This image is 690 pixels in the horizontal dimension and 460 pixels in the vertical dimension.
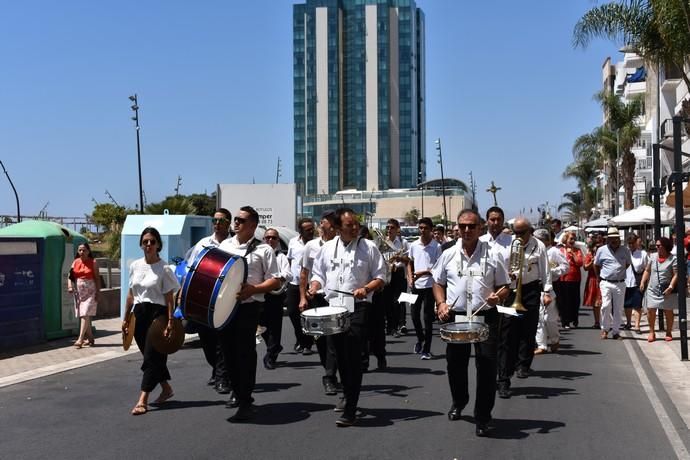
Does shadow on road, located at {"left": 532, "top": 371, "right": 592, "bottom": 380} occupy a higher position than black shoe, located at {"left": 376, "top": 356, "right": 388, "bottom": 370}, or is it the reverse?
black shoe, located at {"left": 376, "top": 356, "right": 388, "bottom": 370}

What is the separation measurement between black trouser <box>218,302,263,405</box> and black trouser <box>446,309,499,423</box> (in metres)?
1.86

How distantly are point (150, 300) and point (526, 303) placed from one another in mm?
4286

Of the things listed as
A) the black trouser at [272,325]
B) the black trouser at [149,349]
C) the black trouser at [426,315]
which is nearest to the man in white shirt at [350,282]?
the black trouser at [149,349]

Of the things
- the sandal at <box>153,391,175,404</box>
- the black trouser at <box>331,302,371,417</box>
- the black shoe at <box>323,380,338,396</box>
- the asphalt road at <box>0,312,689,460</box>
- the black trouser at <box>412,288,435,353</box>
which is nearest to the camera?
the asphalt road at <box>0,312,689,460</box>

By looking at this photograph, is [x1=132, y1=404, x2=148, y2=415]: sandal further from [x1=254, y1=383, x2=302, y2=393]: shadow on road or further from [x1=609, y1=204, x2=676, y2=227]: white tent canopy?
[x1=609, y1=204, x2=676, y2=227]: white tent canopy

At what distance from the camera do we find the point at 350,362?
7363 millimetres

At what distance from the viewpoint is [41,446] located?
671 centimetres

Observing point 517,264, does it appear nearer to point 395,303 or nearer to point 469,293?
point 469,293

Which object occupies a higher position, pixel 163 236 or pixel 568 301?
pixel 163 236

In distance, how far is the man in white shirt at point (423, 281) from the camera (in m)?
11.4

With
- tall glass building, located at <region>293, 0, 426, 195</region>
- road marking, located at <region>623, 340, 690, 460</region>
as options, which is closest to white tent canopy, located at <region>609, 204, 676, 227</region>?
road marking, located at <region>623, 340, 690, 460</region>

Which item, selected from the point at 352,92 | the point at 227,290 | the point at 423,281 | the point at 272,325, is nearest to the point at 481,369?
the point at 227,290

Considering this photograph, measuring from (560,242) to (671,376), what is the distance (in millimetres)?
6063

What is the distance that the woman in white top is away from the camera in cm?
789
